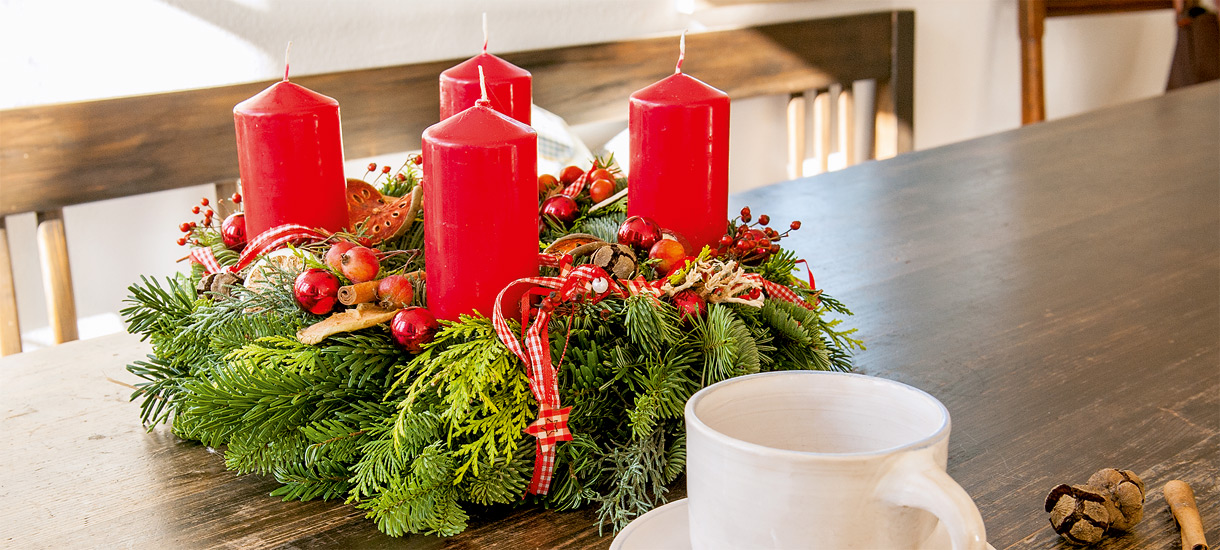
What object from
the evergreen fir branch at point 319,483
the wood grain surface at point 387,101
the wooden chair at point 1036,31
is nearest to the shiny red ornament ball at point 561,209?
the evergreen fir branch at point 319,483

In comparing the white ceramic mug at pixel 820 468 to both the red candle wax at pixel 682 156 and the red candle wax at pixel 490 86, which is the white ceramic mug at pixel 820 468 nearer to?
the red candle wax at pixel 682 156

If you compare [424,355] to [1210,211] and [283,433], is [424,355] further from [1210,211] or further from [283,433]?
[1210,211]

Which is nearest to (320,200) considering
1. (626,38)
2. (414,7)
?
(414,7)

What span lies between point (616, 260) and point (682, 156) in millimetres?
91

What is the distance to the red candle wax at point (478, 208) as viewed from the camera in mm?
485

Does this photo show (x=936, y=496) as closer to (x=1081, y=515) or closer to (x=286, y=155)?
(x=1081, y=515)

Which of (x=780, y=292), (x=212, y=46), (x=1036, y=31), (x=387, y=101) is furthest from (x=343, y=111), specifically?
(x=1036, y=31)

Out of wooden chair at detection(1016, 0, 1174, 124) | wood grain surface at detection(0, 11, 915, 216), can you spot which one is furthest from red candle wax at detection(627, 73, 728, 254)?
wooden chair at detection(1016, 0, 1174, 124)

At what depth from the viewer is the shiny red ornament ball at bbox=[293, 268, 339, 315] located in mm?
507

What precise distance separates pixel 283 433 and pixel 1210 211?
0.97 metres

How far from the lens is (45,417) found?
59 cm

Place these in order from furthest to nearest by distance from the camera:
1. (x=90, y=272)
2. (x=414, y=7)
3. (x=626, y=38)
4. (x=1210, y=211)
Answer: (x=626, y=38) → (x=414, y=7) → (x=90, y=272) → (x=1210, y=211)

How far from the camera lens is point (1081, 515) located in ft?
1.43

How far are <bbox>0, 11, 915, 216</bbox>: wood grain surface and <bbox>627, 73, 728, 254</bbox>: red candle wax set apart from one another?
1.23m
